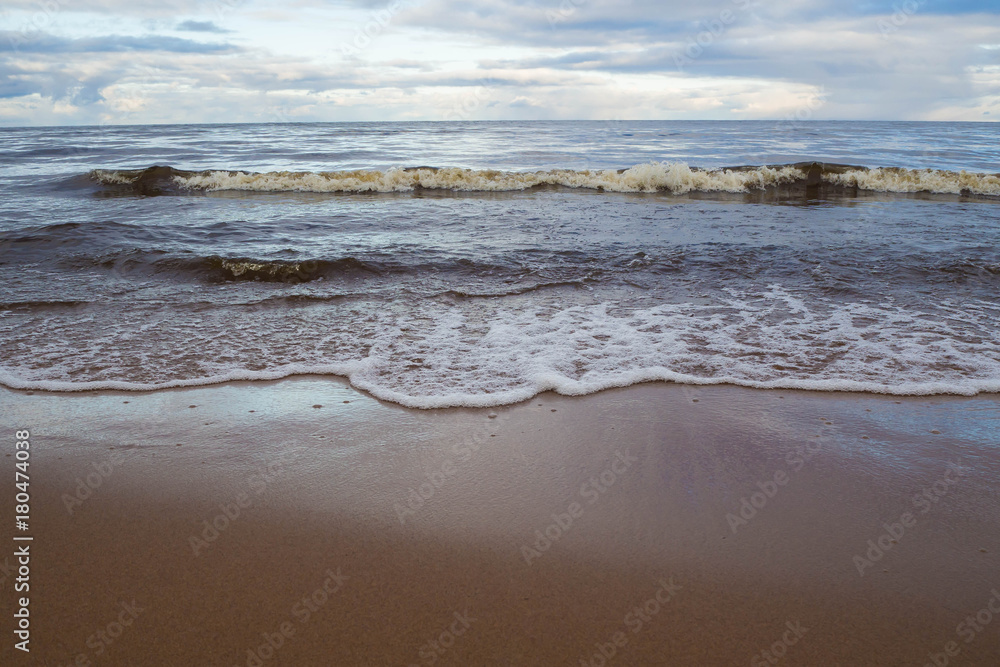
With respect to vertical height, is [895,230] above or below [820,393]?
above

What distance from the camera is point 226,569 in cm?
251

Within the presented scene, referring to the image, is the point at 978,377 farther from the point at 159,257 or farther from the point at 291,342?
the point at 159,257

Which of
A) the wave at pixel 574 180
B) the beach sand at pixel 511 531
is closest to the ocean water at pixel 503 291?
the beach sand at pixel 511 531

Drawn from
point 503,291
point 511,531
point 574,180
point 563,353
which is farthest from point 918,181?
point 511,531

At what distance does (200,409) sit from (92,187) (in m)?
15.7

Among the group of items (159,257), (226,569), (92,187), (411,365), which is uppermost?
(92,187)

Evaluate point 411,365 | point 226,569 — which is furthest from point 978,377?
point 226,569

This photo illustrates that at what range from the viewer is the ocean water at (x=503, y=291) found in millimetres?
4590

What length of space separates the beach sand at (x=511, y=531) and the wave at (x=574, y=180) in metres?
12.6

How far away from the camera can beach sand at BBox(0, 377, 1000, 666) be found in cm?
218

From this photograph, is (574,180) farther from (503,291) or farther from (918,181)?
(503,291)

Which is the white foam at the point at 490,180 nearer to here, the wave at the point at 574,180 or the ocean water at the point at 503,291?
the wave at the point at 574,180

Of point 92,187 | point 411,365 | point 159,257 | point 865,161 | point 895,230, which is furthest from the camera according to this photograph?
point 865,161

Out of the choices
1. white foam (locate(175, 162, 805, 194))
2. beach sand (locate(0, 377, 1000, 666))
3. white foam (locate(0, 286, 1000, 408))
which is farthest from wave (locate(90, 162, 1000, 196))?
beach sand (locate(0, 377, 1000, 666))
